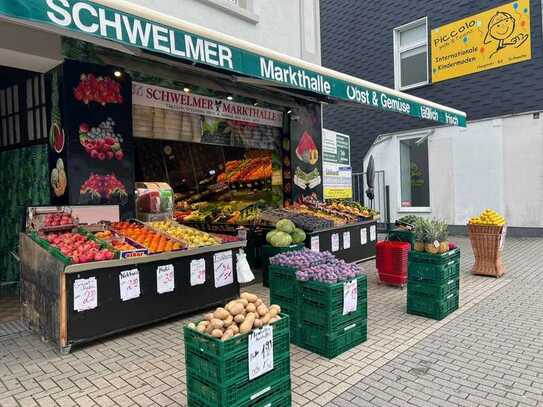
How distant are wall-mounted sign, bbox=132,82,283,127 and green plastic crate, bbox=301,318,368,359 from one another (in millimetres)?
4551

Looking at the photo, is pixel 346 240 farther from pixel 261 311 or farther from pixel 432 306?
pixel 261 311

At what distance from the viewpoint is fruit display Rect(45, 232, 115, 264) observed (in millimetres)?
4363

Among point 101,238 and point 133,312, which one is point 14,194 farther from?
→ point 133,312

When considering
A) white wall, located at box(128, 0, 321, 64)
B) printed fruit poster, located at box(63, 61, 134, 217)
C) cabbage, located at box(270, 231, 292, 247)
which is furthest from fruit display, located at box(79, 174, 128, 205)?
white wall, located at box(128, 0, 321, 64)

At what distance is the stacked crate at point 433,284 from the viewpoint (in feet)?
16.9

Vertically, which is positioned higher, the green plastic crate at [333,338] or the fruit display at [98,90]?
the fruit display at [98,90]

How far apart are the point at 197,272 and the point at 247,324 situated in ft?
8.88

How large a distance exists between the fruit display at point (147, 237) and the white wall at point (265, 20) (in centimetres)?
333

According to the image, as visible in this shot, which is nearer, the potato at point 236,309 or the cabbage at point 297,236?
the potato at point 236,309

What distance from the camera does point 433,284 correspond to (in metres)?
5.18

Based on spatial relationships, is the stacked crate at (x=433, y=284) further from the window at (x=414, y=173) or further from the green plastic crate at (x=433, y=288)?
the window at (x=414, y=173)

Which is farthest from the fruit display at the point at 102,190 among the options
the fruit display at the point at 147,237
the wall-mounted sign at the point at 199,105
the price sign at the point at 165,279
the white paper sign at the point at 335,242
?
the white paper sign at the point at 335,242

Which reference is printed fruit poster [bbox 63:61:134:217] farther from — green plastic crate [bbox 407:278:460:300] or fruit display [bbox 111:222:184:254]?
green plastic crate [bbox 407:278:460:300]

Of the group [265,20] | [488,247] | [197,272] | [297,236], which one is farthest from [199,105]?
[488,247]
